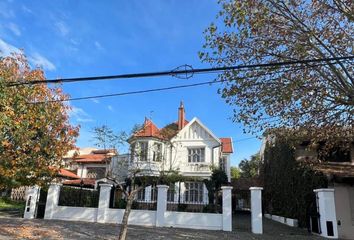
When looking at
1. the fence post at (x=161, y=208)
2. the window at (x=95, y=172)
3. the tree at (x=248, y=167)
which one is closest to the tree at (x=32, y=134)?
the fence post at (x=161, y=208)

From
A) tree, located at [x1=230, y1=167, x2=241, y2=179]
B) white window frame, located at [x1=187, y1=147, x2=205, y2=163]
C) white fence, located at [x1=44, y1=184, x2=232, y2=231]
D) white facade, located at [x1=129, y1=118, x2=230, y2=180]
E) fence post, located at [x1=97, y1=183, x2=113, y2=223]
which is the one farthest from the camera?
tree, located at [x1=230, y1=167, x2=241, y2=179]

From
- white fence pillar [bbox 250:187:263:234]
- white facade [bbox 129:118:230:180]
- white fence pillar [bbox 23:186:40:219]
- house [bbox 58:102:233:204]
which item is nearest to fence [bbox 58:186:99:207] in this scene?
white fence pillar [bbox 23:186:40:219]

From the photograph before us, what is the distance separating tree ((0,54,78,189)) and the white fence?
3976mm

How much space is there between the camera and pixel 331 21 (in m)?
11.1

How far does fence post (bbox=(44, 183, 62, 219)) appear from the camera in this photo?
19.3 metres

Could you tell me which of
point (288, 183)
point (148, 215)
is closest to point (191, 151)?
point (288, 183)

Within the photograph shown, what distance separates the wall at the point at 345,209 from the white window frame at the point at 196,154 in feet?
53.3

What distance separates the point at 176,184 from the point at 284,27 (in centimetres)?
2099

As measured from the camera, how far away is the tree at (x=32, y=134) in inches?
457

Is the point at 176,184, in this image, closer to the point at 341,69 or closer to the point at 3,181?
the point at 3,181

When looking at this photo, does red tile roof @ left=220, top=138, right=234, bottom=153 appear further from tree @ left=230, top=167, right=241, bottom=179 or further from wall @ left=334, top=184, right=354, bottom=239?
tree @ left=230, top=167, right=241, bottom=179

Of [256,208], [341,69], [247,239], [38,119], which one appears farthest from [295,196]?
[38,119]

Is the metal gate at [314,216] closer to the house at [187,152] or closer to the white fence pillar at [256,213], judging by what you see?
the white fence pillar at [256,213]

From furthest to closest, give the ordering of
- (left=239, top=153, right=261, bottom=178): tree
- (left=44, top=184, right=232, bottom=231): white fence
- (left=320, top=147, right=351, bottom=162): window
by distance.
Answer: (left=239, top=153, right=261, bottom=178): tree
(left=320, top=147, right=351, bottom=162): window
(left=44, top=184, right=232, bottom=231): white fence
